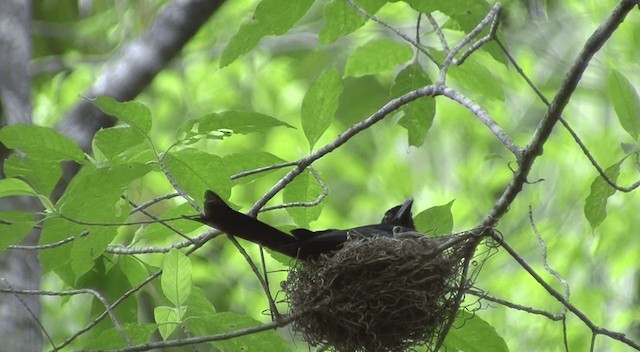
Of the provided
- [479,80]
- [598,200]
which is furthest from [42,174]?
[598,200]

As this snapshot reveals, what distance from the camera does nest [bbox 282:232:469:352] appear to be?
9.76ft

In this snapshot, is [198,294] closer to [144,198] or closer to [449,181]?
[144,198]

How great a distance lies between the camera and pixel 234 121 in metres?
2.61

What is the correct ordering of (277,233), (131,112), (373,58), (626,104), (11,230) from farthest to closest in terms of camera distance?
1. (373,58)
2. (277,233)
3. (626,104)
4. (11,230)
5. (131,112)

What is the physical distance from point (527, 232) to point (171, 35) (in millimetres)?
3271

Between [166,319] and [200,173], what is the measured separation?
0.46 m

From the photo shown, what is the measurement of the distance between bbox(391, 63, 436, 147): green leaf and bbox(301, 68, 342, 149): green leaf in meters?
0.48

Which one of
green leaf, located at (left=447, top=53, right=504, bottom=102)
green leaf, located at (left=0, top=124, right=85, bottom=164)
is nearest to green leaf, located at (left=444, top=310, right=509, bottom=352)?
green leaf, located at (left=447, top=53, right=504, bottom=102)

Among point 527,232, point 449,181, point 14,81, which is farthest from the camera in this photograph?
point 449,181

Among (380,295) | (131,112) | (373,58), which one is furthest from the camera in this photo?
(373,58)

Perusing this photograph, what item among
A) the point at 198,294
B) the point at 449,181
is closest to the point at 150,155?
the point at 198,294

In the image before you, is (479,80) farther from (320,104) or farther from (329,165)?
(329,165)

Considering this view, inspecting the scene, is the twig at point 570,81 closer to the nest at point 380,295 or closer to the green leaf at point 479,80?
the nest at point 380,295

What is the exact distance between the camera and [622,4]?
2.61m
